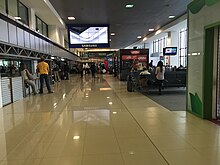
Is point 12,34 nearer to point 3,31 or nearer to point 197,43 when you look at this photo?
point 3,31

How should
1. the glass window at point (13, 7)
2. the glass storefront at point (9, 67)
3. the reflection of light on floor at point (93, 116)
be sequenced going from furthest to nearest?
the glass window at point (13, 7), the glass storefront at point (9, 67), the reflection of light on floor at point (93, 116)

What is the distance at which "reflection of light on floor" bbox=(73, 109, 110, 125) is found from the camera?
4.97 metres

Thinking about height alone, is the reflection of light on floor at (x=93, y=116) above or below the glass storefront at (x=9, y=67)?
below

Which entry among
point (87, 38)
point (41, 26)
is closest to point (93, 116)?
point (87, 38)

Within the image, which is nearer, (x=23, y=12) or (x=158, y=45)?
(x=23, y=12)

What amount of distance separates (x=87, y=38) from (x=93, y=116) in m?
8.13

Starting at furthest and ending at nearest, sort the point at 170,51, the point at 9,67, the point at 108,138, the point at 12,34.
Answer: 1. the point at 170,51
2. the point at 9,67
3. the point at 12,34
4. the point at 108,138

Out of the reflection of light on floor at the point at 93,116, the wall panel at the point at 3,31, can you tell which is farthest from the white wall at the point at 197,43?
the wall panel at the point at 3,31

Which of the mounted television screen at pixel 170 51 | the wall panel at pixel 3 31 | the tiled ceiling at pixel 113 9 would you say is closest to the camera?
the wall panel at pixel 3 31

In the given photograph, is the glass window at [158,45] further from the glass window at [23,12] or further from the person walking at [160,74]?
the glass window at [23,12]

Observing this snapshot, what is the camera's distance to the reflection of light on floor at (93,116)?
196 inches

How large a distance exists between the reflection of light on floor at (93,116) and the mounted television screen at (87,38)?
7.40 metres

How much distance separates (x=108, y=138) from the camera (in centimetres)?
381

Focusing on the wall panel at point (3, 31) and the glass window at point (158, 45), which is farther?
the glass window at point (158, 45)
